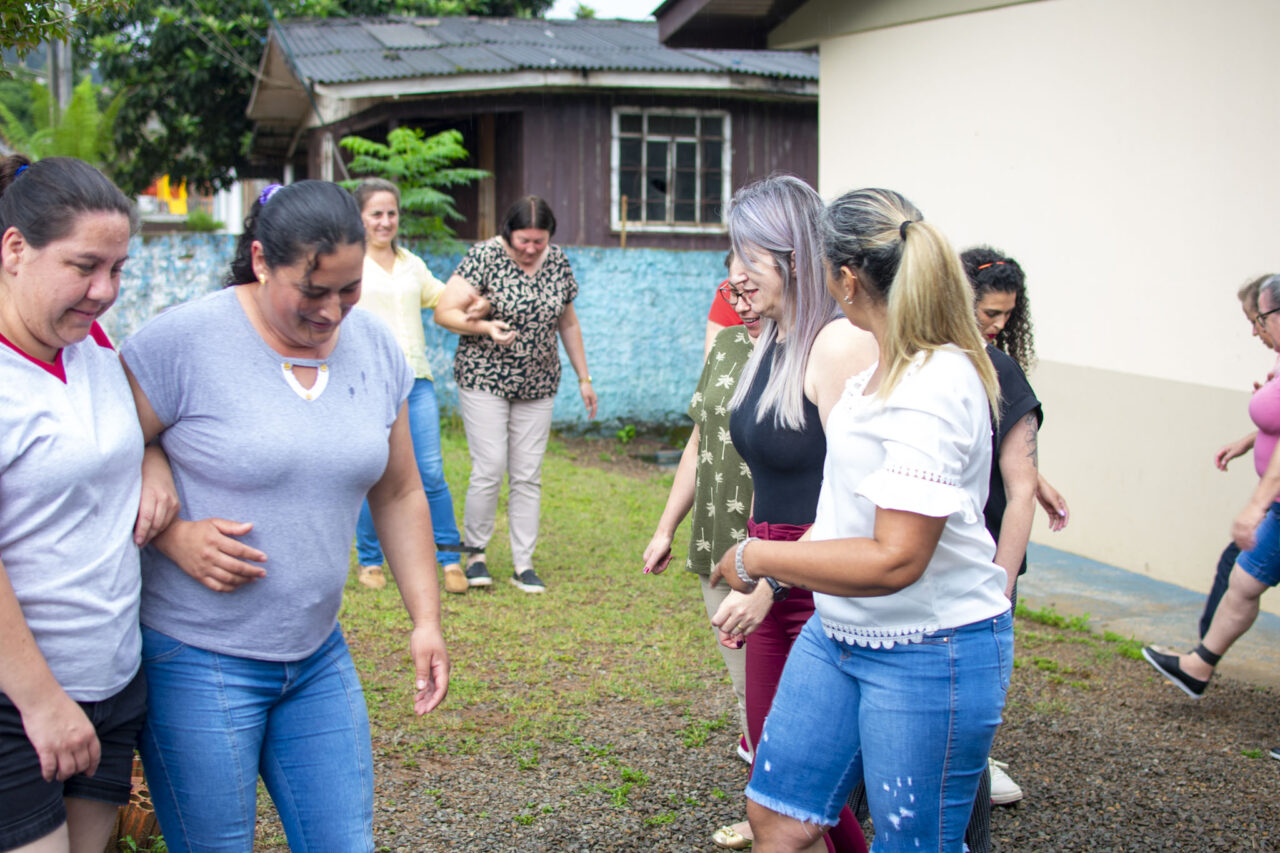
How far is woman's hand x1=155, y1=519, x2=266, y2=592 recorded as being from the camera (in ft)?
7.07

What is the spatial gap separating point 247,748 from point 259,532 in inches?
16.8

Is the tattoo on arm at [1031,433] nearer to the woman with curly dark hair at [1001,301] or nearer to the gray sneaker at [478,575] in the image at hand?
the woman with curly dark hair at [1001,301]

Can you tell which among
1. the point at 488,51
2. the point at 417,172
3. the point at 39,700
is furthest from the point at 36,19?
the point at 488,51

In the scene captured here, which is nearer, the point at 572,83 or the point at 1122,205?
the point at 1122,205

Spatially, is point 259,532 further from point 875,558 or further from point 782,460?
point 782,460

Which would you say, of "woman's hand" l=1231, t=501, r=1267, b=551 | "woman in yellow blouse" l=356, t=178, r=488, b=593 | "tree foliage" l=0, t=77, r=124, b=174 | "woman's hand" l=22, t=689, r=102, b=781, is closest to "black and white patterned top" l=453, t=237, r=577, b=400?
"woman in yellow blouse" l=356, t=178, r=488, b=593

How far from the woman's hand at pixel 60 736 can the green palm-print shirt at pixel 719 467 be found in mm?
1870

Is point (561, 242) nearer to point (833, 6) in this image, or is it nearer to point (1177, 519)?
point (833, 6)

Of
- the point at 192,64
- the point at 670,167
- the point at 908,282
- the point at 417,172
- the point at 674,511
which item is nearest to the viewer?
the point at 908,282

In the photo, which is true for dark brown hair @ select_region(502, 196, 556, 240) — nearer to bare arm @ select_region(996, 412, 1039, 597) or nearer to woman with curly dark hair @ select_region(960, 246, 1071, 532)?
woman with curly dark hair @ select_region(960, 246, 1071, 532)

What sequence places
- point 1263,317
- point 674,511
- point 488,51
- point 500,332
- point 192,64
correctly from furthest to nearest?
point 192,64 < point 488,51 < point 500,332 < point 1263,317 < point 674,511

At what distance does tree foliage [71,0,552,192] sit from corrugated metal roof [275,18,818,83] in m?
3.08

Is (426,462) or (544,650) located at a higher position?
(426,462)

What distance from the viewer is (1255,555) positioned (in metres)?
4.59
